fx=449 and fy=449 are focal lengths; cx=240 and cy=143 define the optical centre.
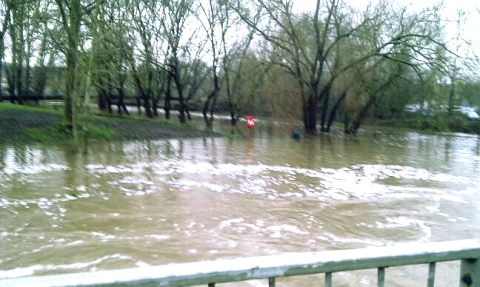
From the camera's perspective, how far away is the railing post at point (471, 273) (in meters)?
2.27

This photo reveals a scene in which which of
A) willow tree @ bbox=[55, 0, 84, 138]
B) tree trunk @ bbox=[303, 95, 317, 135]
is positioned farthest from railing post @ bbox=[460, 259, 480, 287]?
tree trunk @ bbox=[303, 95, 317, 135]

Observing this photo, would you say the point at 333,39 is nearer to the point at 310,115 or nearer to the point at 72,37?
the point at 310,115

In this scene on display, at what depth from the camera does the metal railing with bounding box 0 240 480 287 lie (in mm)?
1760

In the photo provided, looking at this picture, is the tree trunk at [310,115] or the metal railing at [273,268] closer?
the metal railing at [273,268]

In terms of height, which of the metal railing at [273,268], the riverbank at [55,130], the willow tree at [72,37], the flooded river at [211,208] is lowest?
the flooded river at [211,208]

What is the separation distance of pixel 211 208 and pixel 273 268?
283 inches

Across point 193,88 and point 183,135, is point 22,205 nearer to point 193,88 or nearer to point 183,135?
point 183,135

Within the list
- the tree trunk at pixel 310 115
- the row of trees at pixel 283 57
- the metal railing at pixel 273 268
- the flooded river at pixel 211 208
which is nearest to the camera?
the metal railing at pixel 273 268

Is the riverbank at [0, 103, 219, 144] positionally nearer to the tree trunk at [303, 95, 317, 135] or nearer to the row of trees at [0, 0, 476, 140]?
the row of trees at [0, 0, 476, 140]

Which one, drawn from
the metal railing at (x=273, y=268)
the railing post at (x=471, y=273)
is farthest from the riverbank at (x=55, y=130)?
the railing post at (x=471, y=273)

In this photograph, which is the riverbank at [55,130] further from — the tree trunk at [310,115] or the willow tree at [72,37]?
the tree trunk at [310,115]

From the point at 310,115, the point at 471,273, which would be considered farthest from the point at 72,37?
the point at 310,115

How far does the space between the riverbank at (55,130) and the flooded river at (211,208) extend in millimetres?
1693

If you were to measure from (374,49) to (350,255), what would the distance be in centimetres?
2577
